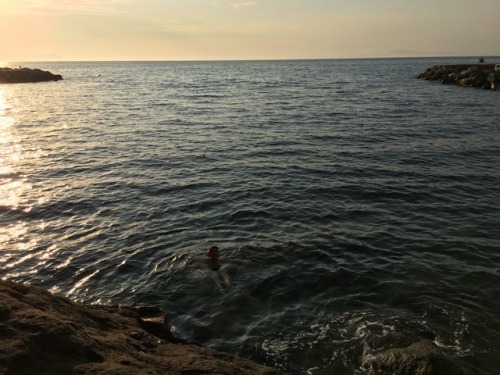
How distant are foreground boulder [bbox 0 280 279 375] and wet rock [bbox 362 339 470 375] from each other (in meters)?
→ 2.48

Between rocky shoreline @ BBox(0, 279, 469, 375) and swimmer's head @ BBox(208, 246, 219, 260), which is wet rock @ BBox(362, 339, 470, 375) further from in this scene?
swimmer's head @ BBox(208, 246, 219, 260)

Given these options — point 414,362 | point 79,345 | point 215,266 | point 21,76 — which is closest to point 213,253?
point 215,266

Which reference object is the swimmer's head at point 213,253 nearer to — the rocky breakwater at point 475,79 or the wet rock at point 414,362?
the wet rock at point 414,362

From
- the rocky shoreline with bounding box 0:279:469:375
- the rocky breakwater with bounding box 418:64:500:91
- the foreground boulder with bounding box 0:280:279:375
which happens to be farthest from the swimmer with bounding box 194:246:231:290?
the rocky breakwater with bounding box 418:64:500:91

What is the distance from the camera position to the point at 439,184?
18.8 m

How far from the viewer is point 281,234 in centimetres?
1410

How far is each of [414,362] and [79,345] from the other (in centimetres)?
634

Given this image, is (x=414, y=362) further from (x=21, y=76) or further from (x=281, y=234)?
(x=21, y=76)

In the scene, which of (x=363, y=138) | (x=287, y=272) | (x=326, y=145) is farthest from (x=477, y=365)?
(x=363, y=138)

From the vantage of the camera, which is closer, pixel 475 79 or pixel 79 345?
pixel 79 345

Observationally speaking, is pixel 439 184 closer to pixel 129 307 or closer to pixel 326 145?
pixel 326 145

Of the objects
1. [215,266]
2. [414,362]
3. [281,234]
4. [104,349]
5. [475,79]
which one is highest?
[475,79]

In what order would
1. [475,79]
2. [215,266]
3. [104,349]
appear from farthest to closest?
[475,79] < [215,266] < [104,349]

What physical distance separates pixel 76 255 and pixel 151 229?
2825 millimetres
